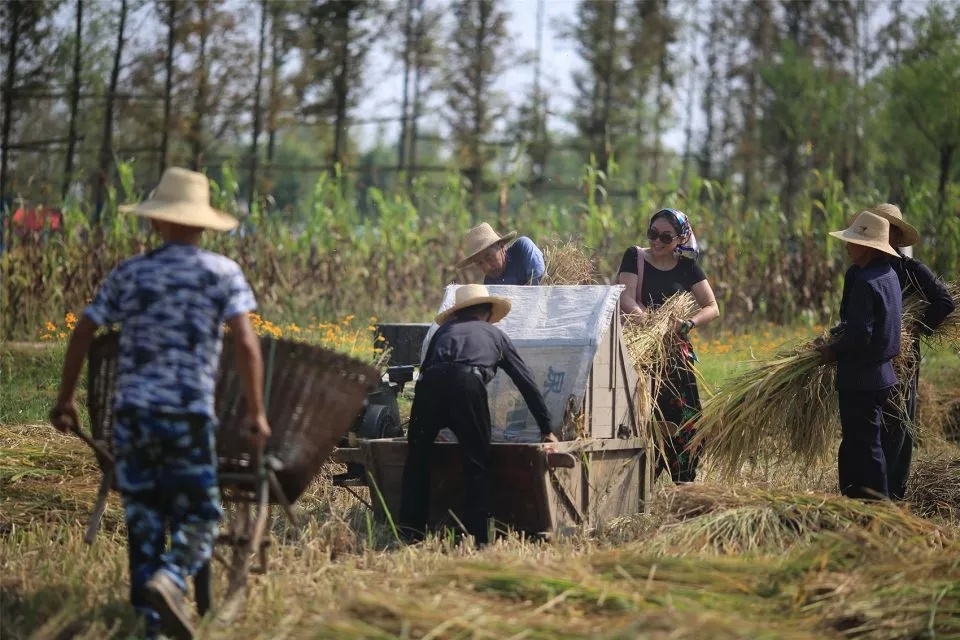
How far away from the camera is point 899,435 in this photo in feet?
25.8

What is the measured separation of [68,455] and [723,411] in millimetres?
3979

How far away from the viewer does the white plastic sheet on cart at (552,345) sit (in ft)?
23.8

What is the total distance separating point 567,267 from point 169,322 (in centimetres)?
447

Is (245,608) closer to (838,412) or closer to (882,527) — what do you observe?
(882,527)

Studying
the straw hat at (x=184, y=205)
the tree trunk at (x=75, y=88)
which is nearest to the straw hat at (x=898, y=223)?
the straw hat at (x=184, y=205)

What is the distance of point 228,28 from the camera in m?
21.4

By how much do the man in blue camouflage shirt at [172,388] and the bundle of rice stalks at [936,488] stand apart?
464 centimetres

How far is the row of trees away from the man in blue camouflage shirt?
12.0 metres

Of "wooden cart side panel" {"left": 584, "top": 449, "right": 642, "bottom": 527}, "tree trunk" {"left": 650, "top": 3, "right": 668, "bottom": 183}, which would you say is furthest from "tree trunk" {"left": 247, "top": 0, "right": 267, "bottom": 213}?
"wooden cart side panel" {"left": 584, "top": 449, "right": 642, "bottom": 527}

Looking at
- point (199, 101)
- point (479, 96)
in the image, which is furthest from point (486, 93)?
point (199, 101)

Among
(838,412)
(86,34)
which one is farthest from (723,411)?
(86,34)

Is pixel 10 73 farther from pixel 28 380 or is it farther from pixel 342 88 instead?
pixel 342 88

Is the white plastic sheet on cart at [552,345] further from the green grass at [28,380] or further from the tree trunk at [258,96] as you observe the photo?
the tree trunk at [258,96]

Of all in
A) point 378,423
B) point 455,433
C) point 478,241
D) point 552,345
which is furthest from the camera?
point 478,241
